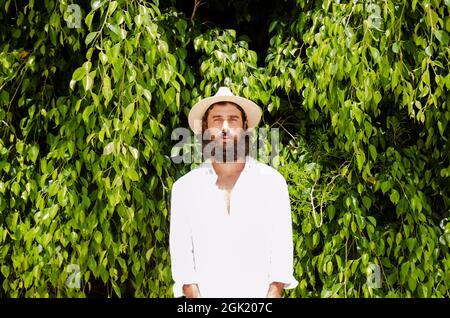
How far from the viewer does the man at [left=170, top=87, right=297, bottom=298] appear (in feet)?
5.29

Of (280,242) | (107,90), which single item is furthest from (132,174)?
(280,242)

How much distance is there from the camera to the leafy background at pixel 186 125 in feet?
6.41

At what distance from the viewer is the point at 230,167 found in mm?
1695

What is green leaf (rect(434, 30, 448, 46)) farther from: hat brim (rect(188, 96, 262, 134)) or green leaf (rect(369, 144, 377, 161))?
hat brim (rect(188, 96, 262, 134))

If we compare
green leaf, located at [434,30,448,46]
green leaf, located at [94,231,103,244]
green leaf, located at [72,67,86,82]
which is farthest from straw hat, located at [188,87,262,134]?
green leaf, located at [434,30,448,46]

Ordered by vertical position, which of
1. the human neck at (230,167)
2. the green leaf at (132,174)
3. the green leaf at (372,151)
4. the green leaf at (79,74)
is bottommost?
the human neck at (230,167)

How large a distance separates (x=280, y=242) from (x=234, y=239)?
0.41ft

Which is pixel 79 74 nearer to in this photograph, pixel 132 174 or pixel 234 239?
pixel 132 174

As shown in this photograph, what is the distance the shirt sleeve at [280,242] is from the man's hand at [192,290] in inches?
7.8

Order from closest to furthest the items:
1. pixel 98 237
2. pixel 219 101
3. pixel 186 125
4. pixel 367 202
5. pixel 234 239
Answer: pixel 234 239 → pixel 219 101 → pixel 98 237 → pixel 367 202 → pixel 186 125

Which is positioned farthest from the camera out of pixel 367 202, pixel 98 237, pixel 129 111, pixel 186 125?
pixel 186 125

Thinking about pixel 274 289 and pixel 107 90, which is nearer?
pixel 274 289

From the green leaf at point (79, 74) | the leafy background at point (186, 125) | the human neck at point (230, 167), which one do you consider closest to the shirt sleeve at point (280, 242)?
the human neck at point (230, 167)

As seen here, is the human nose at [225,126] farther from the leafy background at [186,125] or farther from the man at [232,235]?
the leafy background at [186,125]
